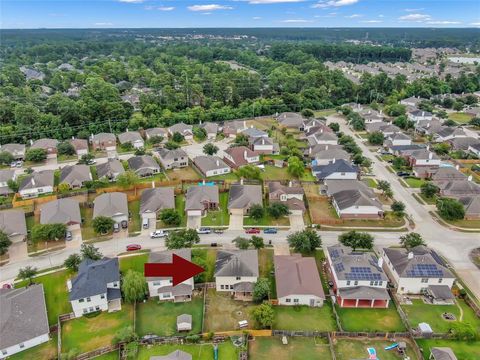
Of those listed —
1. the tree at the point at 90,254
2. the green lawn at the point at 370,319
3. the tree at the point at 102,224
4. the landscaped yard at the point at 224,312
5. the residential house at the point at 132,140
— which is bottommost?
the green lawn at the point at 370,319

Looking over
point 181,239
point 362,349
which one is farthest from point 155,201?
point 362,349

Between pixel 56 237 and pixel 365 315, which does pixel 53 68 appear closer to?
pixel 56 237

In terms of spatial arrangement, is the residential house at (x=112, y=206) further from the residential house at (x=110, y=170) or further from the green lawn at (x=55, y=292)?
the green lawn at (x=55, y=292)

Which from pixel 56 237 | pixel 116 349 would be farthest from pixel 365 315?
pixel 56 237

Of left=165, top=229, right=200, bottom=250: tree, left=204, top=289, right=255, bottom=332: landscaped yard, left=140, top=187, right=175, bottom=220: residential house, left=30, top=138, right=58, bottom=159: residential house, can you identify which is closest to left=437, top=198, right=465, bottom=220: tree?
left=204, top=289, right=255, bottom=332: landscaped yard

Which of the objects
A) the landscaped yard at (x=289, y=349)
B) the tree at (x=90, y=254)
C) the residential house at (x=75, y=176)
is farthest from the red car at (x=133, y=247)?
the residential house at (x=75, y=176)

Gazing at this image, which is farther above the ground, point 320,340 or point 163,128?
point 163,128

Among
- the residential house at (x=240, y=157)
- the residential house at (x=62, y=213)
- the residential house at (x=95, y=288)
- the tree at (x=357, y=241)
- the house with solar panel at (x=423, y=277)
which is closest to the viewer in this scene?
the residential house at (x=95, y=288)
